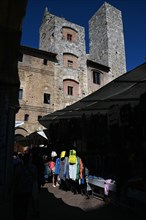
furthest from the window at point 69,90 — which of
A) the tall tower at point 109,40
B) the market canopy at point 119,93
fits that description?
the market canopy at point 119,93

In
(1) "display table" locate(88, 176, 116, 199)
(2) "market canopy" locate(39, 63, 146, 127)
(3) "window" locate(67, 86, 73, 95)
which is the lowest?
(1) "display table" locate(88, 176, 116, 199)

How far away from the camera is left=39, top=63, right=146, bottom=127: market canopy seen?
13.9 ft

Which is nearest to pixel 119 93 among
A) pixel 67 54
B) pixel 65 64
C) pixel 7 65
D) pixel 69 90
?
pixel 7 65

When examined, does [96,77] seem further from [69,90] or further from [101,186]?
[101,186]

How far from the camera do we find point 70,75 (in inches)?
890

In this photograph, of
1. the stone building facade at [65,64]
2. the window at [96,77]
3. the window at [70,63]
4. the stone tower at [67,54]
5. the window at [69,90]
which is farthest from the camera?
the window at [96,77]

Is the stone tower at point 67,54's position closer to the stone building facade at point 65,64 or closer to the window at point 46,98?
the stone building facade at point 65,64

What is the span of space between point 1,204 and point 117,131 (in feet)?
11.0

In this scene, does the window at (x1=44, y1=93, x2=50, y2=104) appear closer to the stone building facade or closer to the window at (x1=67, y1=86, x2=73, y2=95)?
the stone building facade

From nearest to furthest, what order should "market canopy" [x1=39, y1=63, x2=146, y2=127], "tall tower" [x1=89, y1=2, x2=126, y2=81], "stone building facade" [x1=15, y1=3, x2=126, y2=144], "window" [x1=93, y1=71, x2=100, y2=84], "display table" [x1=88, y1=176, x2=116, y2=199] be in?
"market canopy" [x1=39, y1=63, x2=146, y2=127] < "display table" [x1=88, y1=176, x2=116, y2=199] < "stone building facade" [x1=15, y1=3, x2=126, y2=144] < "window" [x1=93, y1=71, x2=100, y2=84] < "tall tower" [x1=89, y1=2, x2=126, y2=81]

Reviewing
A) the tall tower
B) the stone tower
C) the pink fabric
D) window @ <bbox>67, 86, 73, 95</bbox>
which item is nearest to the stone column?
the pink fabric

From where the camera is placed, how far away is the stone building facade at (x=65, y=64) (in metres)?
19.9

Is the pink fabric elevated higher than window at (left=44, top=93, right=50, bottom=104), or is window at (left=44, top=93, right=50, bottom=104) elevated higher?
window at (left=44, top=93, right=50, bottom=104)

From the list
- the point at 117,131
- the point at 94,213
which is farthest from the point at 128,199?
the point at 117,131
